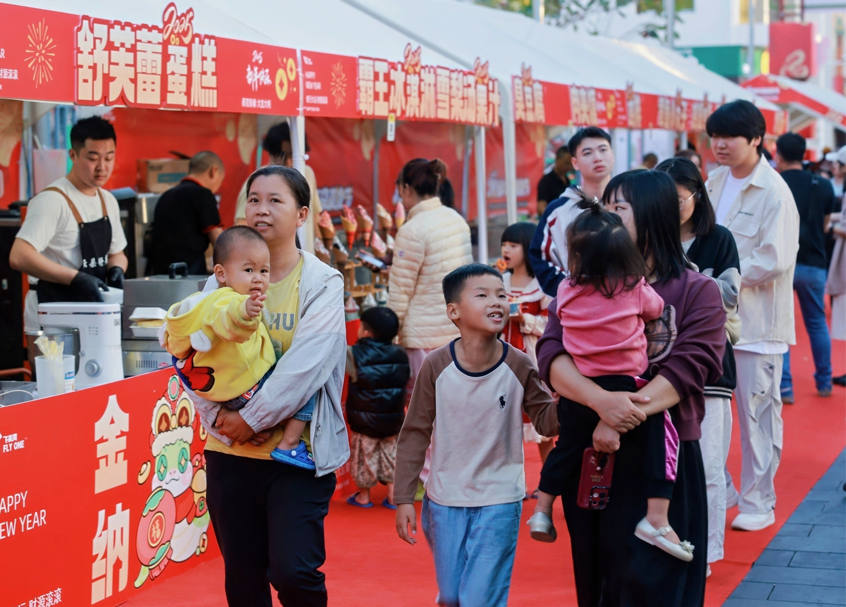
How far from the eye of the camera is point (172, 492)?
4406 millimetres

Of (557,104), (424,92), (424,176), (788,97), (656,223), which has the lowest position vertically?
(656,223)

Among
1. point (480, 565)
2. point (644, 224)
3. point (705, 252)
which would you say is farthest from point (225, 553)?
point (705, 252)

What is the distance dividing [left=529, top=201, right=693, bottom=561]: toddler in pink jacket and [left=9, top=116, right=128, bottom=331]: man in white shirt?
121 inches

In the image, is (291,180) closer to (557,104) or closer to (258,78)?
(258,78)

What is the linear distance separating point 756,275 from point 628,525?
8.36 feet

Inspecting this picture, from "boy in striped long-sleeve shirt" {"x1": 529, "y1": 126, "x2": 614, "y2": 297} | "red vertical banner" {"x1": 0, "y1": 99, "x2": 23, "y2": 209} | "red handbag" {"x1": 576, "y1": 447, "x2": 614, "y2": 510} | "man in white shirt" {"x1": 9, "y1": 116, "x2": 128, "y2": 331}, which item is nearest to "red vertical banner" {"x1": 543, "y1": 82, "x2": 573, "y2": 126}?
"boy in striped long-sleeve shirt" {"x1": 529, "y1": 126, "x2": 614, "y2": 297}

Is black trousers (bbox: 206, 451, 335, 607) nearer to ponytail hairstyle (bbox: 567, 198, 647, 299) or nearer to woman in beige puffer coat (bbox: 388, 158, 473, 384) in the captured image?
ponytail hairstyle (bbox: 567, 198, 647, 299)

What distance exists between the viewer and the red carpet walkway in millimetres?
4273

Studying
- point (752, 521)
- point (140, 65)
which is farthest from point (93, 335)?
point (752, 521)

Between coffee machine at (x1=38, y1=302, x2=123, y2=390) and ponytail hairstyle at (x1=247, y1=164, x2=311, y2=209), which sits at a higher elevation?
ponytail hairstyle at (x1=247, y1=164, x2=311, y2=209)

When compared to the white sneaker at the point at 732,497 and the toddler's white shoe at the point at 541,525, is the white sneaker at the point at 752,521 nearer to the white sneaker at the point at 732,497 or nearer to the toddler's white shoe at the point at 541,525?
the white sneaker at the point at 732,497

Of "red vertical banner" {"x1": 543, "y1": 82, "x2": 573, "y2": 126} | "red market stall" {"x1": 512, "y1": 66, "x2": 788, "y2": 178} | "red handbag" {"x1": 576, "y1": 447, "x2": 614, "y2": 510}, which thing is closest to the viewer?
"red handbag" {"x1": 576, "y1": 447, "x2": 614, "y2": 510}

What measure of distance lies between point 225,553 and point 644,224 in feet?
5.29

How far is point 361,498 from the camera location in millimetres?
5805
